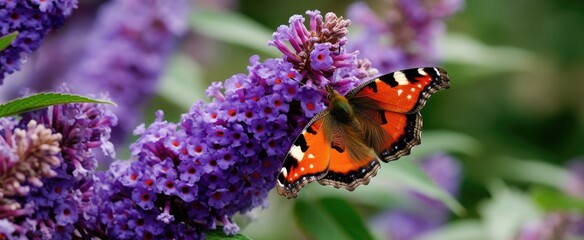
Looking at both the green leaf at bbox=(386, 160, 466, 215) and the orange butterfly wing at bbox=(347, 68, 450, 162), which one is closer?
the orange butterfly wing at bbox=(347, 68, 450, 162)

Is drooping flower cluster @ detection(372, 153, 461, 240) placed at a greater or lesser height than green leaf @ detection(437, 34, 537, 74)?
lesser

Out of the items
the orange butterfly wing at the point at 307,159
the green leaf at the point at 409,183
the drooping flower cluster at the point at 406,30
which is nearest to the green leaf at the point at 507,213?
the green leaf at the point at 409,183

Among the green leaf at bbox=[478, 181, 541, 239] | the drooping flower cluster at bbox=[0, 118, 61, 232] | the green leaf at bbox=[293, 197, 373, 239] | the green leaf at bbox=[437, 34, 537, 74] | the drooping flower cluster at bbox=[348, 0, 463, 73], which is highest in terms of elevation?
the green leaf at bbox=[437, 34, 537, 74]

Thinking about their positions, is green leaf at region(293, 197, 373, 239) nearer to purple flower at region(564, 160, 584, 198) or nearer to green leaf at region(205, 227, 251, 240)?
green leaf at region(205, 227, 251, 240)

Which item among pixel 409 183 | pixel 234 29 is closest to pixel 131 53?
pixel 234 29

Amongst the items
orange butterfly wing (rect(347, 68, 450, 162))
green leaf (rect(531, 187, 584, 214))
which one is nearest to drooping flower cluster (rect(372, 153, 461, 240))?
green leaf (rect(531, 187, 584, 214))

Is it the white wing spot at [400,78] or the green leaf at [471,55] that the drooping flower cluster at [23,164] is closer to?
the white wing spot at [400,78]

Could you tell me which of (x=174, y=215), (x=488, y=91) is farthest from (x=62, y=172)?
(x=488, y=91)

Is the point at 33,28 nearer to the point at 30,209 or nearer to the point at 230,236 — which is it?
the point at 30,209
